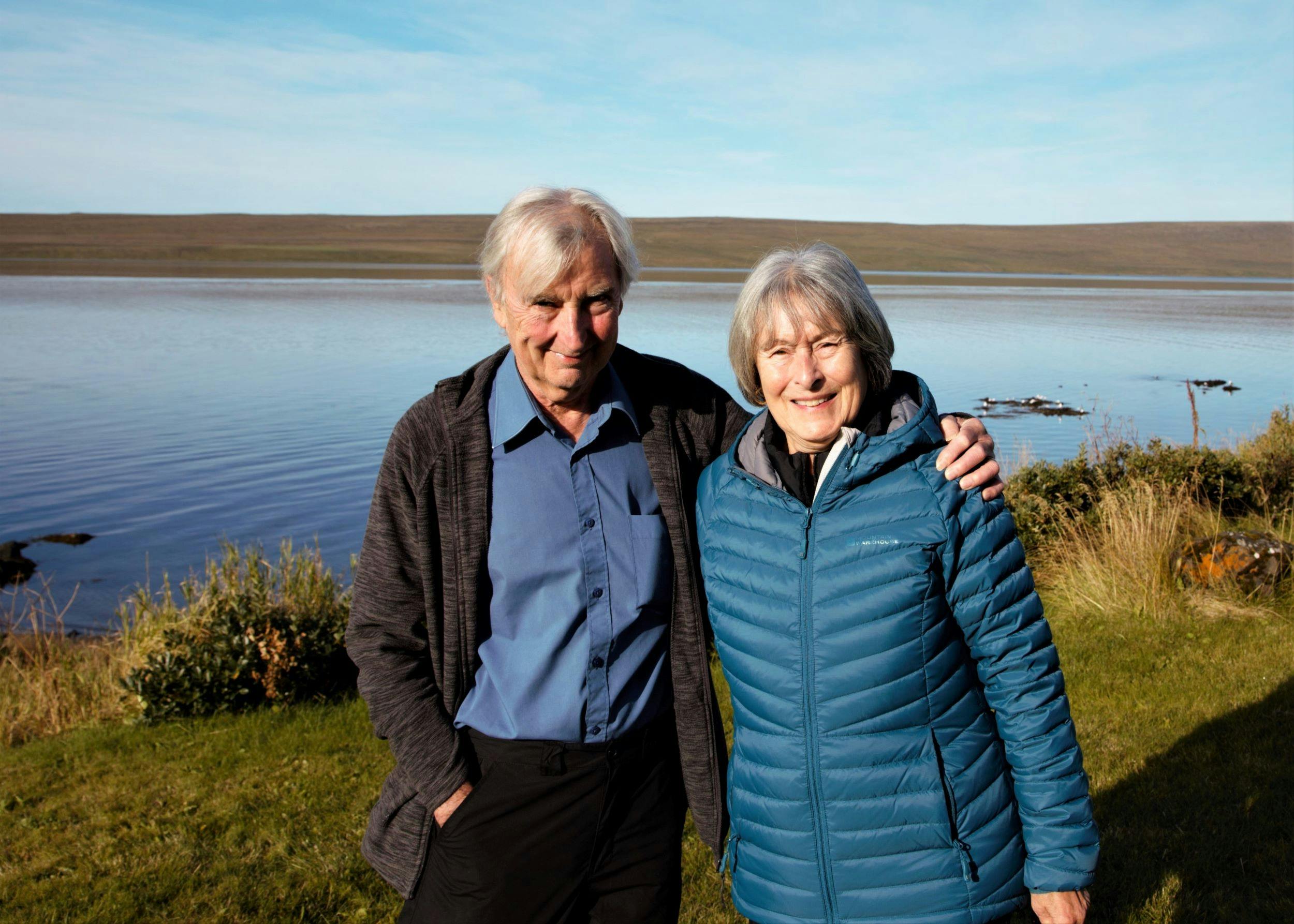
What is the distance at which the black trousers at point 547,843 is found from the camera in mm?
2668

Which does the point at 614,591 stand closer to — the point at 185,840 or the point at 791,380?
the point at 791,380

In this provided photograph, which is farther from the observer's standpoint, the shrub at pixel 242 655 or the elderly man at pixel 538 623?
Result: the shrub at pixel 242 655

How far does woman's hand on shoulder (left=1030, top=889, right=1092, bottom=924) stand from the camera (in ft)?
7.86

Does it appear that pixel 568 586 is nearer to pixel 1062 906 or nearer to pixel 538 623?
pixel 538 623

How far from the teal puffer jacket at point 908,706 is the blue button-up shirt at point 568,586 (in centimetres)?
36

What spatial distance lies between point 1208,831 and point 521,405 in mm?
4011

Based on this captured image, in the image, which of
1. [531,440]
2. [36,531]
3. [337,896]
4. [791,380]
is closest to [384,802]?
[531,440]

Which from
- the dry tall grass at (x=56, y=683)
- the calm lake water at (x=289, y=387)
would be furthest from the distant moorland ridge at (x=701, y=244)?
the dry tall grass at (x=56, y=683)

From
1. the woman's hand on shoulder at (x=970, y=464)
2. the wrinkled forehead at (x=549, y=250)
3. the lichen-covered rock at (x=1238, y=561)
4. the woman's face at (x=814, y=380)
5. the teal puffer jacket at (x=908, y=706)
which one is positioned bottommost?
the lichen-covered rock at (x=1238, y=561)

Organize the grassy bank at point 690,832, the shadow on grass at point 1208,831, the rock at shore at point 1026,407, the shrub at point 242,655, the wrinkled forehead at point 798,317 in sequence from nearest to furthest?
1. the wrinkled forehead at point 798,317
2. the shadow on grass at point 1208,831
3. the grassy bank at point 690,832
4. the shrub at point 242,655
5. the rock at shore at point 1026,407

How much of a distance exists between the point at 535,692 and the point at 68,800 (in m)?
4.11

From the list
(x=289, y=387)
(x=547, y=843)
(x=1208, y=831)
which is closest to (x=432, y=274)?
(x=289, y=387)

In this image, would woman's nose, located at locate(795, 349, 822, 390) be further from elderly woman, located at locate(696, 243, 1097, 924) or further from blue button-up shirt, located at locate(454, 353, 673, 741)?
blue button-up shirt, located at locate(454, 353, 673, 741)

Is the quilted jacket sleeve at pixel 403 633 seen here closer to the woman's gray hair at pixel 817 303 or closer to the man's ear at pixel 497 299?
the man's ear at pixel 497 299
